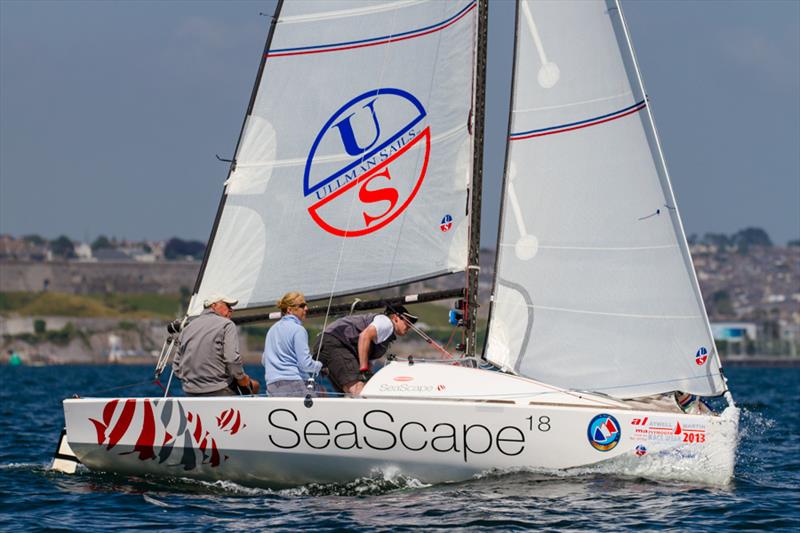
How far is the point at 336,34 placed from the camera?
1130 cm

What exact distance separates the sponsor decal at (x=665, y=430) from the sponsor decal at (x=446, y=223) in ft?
7.66

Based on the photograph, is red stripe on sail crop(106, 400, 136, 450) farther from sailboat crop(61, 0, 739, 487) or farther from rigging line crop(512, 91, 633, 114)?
rigging line crop(512, 91, 633, 114)

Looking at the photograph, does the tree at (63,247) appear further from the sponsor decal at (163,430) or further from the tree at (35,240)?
the sponsor decal at (163,430)

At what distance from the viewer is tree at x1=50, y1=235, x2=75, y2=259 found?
175 meters

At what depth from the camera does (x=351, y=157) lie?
36.7 feet

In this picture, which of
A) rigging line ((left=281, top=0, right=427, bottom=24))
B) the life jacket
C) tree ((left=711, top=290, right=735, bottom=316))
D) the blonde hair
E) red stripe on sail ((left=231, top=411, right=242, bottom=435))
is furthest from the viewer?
tree ((left=711, top=290, right=735, bottom=316))

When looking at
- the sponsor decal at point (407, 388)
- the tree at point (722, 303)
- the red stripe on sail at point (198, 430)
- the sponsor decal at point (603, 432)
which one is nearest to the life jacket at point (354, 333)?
the sponsor decal at point (407, 388)

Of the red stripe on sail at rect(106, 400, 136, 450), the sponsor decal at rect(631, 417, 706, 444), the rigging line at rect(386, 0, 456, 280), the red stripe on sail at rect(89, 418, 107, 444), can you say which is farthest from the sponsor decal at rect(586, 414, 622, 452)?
the red stripe on sail at rect(89, 418, 107, 444)

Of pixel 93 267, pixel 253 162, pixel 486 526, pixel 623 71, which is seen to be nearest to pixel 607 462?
pixel 486 526

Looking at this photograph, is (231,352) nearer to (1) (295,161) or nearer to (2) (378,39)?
(1) (295,161)

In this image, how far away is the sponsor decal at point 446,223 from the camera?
1097 centimetres

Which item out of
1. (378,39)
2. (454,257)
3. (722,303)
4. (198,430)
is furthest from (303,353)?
(722,303)

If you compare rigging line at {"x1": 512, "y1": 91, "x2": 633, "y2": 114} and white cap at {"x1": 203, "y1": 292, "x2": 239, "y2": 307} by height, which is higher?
rigging line at {"x1": 512, "y1": 91, "x2": 633, "y2": 114}

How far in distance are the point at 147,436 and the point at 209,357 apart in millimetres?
772
